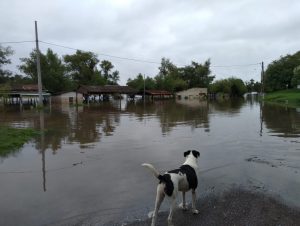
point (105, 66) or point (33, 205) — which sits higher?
point (105, 66)

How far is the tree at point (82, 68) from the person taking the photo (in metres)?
98.8

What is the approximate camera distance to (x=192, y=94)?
10656 cm

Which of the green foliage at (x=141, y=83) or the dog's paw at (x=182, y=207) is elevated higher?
the green foliage at (x=141, y=83)

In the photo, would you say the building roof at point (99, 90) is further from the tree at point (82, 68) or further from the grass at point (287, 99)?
the grass at point (287, 99)

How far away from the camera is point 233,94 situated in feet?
388

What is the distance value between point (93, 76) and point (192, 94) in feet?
106

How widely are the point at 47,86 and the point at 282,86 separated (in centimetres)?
6173

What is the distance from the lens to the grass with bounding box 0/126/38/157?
13.0 meters

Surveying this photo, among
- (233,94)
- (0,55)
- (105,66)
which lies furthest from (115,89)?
(233,94)

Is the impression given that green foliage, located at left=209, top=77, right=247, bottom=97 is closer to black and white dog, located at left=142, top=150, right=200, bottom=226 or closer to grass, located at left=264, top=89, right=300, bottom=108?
grass, located at left=264, top=89, right=300, bottom=108

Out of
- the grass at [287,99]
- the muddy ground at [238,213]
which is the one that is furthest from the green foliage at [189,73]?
the muddy ground at [238,213]

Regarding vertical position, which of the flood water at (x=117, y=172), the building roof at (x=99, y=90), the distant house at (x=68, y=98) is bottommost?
the flood water at (x=117, y=172)

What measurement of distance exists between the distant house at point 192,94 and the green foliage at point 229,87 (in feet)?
22.0

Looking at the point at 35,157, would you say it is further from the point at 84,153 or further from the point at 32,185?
the point at 32,185
